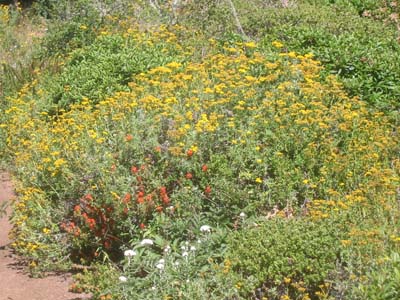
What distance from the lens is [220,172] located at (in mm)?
6855

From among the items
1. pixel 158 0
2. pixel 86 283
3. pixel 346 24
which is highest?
pixel 158 0

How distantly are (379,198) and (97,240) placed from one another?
8.49 ft

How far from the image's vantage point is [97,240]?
23.2ft

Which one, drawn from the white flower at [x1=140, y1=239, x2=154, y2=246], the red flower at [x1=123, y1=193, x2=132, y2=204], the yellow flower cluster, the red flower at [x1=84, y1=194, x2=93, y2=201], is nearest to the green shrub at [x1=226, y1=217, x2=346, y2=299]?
the yellow flower cluster

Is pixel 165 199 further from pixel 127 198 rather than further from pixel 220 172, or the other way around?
pixel 220 172

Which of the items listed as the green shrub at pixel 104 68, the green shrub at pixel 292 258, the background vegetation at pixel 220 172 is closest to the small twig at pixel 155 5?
the green shrub at pixel 104 68

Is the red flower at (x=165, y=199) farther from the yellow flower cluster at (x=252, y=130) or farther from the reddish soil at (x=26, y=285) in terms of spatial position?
the reddish soil at (x=26, y=285)

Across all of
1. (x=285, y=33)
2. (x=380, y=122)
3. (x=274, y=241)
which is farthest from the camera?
(x=285, y=33)

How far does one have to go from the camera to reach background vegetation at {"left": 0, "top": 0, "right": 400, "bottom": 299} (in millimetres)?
5680

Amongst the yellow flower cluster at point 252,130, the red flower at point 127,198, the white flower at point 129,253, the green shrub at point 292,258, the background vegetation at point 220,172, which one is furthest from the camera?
the yellow flower cluster at point 252,130

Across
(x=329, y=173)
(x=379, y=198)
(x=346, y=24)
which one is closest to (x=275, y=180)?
(x=329, y=173)

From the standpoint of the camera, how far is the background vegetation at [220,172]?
5680 millimetres

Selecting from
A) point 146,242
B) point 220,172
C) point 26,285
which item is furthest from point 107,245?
point 220,172

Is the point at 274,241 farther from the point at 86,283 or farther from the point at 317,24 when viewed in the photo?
the point at 317,24
